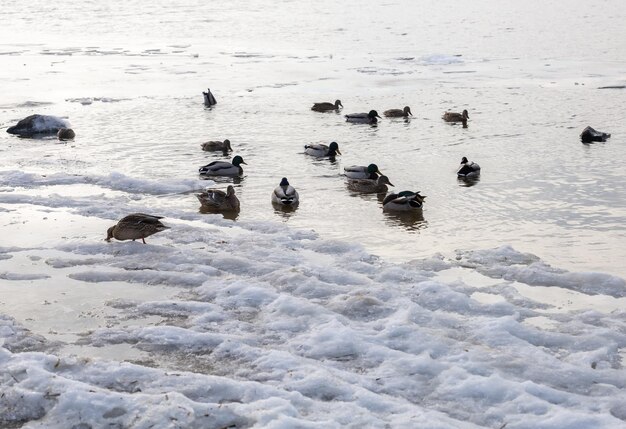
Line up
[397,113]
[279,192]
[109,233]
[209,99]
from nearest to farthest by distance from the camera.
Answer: [109,233]
[279,192]
[397,113]
[209,99]

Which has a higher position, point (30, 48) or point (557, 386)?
point (557, 386)

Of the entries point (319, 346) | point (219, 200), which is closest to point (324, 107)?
point (219, 200)

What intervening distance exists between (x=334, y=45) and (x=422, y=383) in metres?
35.2

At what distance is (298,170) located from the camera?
17.8 m

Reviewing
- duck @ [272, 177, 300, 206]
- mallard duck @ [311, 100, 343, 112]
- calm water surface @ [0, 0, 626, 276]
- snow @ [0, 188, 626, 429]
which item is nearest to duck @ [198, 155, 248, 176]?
calm water surface @ [0, 0, 626, 276]

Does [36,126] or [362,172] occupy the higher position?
[362,172]

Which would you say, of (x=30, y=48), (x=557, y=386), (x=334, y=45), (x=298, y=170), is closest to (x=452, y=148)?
(x=298, y=170)

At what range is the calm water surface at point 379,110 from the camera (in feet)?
45.3

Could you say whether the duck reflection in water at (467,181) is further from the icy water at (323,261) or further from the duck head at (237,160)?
the duck head at (237,160)

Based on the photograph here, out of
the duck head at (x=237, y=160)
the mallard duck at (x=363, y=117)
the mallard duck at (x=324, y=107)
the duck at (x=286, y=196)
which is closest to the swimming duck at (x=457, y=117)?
the mallard duck at (x=363, y=117)

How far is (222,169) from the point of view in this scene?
55.9 ft

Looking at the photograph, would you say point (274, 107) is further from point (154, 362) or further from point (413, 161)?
point (154, 362)

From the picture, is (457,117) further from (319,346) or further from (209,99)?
(319,346)

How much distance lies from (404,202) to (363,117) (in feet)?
29.6
